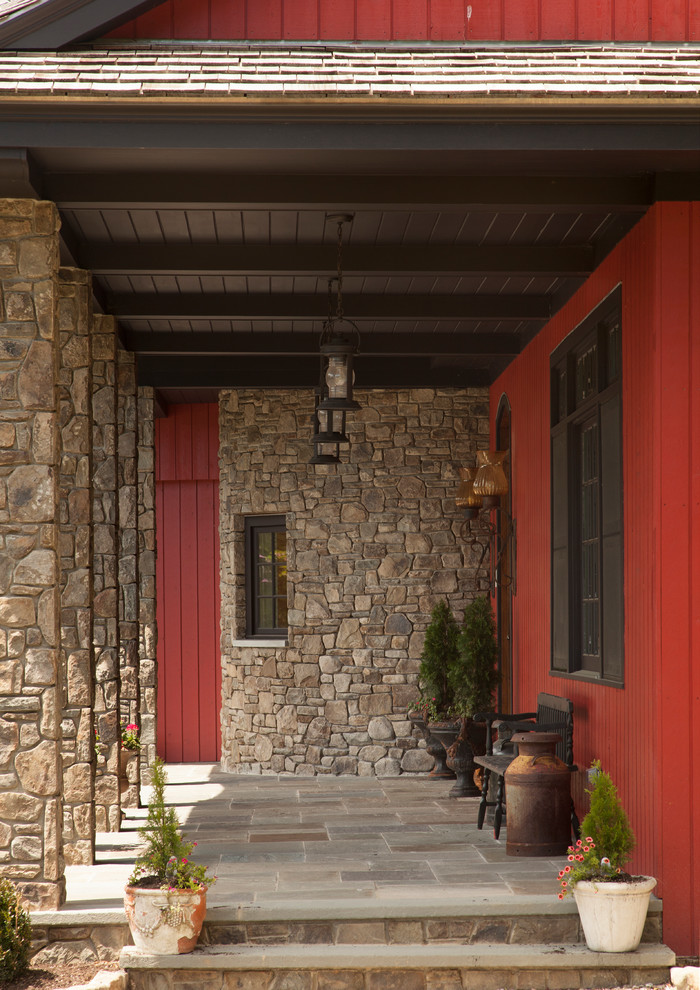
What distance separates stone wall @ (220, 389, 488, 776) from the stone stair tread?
507cm

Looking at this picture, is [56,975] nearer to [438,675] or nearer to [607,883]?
[607,883]

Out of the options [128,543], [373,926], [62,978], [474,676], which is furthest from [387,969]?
[128,543]

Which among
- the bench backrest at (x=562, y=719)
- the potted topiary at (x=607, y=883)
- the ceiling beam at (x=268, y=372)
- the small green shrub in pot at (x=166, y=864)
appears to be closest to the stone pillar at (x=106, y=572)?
the ceiling beam at (x=268, y=372)

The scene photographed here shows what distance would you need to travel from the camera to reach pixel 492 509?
9398 mm

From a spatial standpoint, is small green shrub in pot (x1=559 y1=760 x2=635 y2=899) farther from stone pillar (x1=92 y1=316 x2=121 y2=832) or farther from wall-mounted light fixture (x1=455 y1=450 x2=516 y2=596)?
wall-mounted light fixture (x1=455 y1=450 x2=516 y2=596)

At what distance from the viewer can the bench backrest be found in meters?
6.45

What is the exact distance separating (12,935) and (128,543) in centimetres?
423

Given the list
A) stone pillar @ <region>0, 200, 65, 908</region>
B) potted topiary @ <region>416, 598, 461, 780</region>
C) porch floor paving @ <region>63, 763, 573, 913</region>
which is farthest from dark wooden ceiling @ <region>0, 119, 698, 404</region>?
porch floor paving @ <region>63, 763, 573, 913</region>

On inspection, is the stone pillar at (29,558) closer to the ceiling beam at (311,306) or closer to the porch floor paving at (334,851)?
the porch floor paving at (334,851)

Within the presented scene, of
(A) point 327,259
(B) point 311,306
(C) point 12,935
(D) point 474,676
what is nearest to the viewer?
(C) point 12,935

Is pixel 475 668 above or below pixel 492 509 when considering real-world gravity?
below

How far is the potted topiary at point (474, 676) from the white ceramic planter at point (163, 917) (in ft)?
13.8

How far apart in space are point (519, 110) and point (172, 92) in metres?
1.43

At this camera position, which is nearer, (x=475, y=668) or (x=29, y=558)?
(x=29, y=558)
